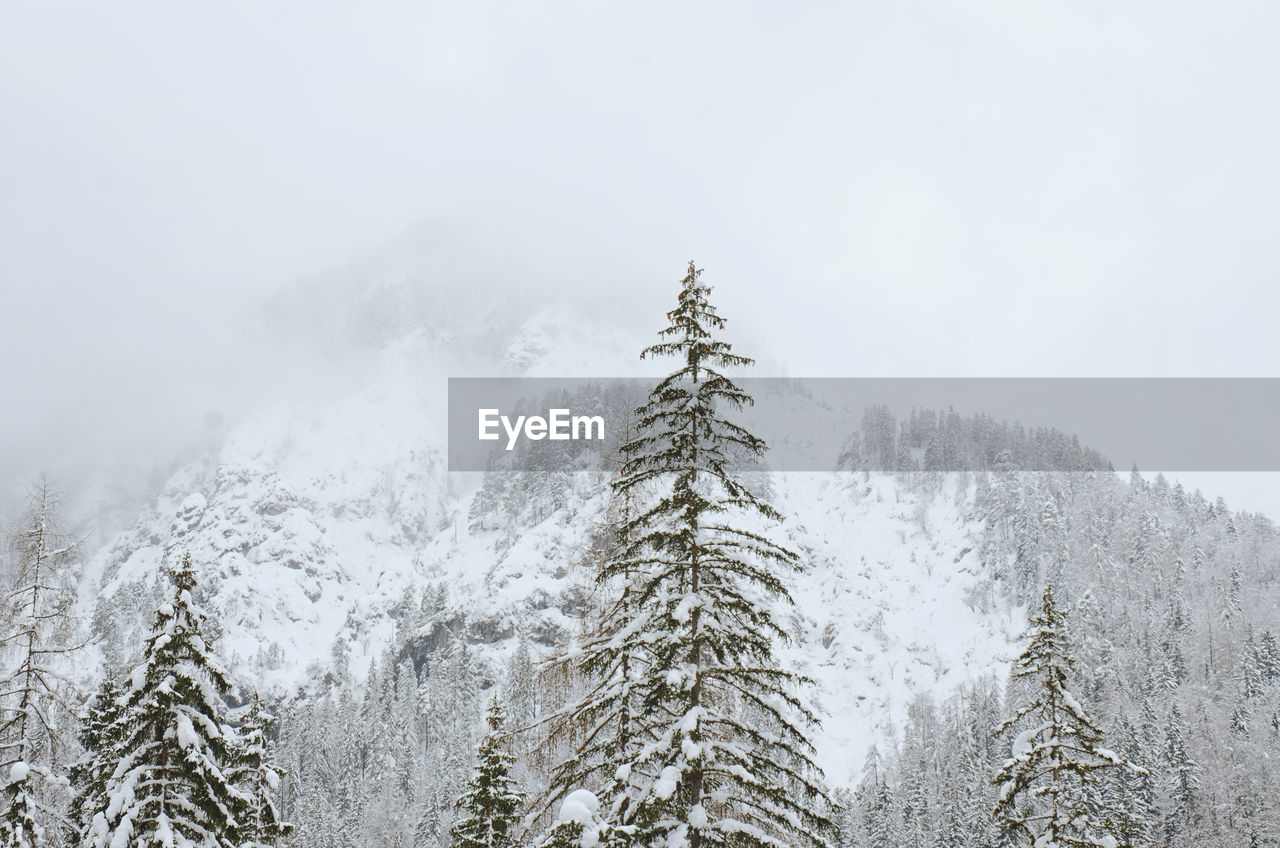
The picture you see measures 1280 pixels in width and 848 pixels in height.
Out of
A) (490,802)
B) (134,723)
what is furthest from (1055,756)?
(134,723)

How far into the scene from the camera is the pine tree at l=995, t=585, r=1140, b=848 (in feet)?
60.2

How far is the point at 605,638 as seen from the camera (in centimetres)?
1306

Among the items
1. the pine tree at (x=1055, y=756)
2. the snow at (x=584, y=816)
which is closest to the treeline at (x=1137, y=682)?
the pine tree at (x=1055, y=756)

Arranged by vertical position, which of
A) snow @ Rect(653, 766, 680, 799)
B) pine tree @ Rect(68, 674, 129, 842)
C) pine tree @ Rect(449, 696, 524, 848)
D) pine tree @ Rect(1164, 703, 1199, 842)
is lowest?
pine tree @ Rect(1164, 703, 1199, 842)

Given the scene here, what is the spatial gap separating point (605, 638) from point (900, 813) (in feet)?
249

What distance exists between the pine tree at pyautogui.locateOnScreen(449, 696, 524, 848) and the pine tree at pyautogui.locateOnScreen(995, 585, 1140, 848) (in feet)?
41.5

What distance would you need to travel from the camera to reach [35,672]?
53.7 feet

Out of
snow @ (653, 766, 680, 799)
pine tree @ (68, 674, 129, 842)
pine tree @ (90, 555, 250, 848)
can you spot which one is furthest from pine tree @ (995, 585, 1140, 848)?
pine tree @ (68, 674, 129, 842)

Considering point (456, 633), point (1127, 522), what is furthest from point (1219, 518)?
point (456, 633)

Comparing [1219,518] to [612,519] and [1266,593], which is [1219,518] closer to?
[1266,593]

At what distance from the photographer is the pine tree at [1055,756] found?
18.4m

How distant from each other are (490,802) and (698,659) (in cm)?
1362

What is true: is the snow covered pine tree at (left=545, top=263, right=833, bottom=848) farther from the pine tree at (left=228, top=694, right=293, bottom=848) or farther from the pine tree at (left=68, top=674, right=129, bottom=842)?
the pine tree at (left=228, top=694, right=293, bottom=848)

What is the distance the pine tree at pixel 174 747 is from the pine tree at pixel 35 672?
144 centimetres
